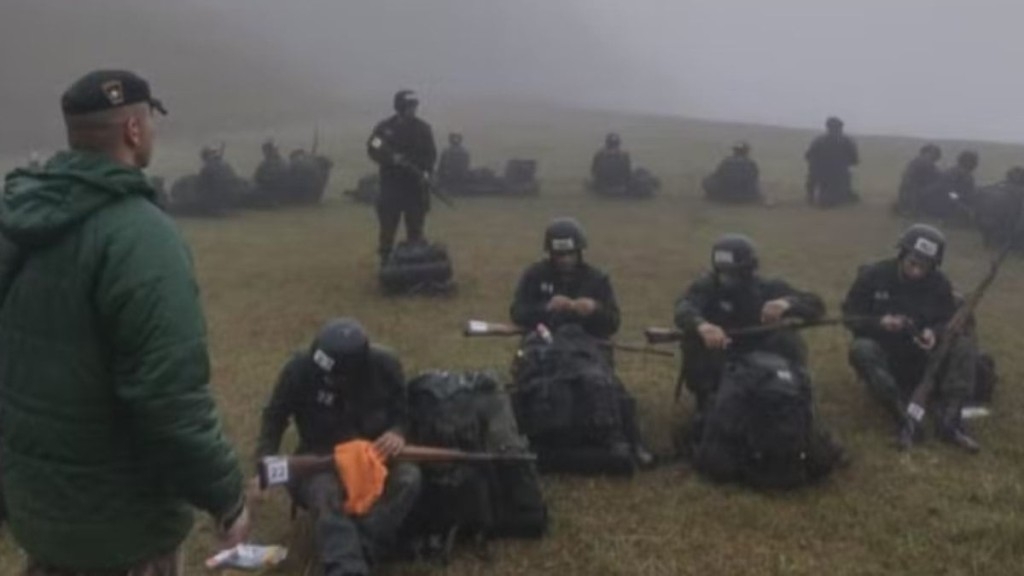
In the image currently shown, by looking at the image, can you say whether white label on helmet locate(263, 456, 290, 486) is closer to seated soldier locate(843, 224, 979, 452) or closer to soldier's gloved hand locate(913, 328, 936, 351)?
seated soldier locate(843, 224, 979, 452)

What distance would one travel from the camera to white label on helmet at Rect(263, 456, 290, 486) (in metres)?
6.91

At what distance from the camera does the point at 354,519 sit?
7555mm

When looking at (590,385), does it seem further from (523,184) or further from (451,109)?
(451,109)

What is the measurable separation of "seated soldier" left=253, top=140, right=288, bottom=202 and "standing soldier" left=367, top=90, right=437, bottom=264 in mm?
8099

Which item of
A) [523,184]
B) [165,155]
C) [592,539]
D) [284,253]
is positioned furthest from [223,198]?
[592,539]

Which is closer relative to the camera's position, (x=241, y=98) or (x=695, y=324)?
(x=695, y=324)

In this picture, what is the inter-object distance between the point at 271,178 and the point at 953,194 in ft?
48.3

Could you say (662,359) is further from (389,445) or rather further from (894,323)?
(389,445)

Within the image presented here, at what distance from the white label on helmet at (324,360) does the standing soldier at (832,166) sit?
19.5m

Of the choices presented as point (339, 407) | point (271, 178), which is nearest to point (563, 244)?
point (339, 407)

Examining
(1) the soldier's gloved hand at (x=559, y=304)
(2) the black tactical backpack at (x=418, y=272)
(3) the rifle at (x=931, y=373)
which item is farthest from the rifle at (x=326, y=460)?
(2) the black tactical backpack at (x=418, y=272)

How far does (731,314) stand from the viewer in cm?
1095

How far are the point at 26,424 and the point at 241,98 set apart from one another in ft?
173

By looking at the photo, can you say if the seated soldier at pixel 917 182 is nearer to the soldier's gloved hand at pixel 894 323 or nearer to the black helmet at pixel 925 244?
the black helmet at pixel 925 244
